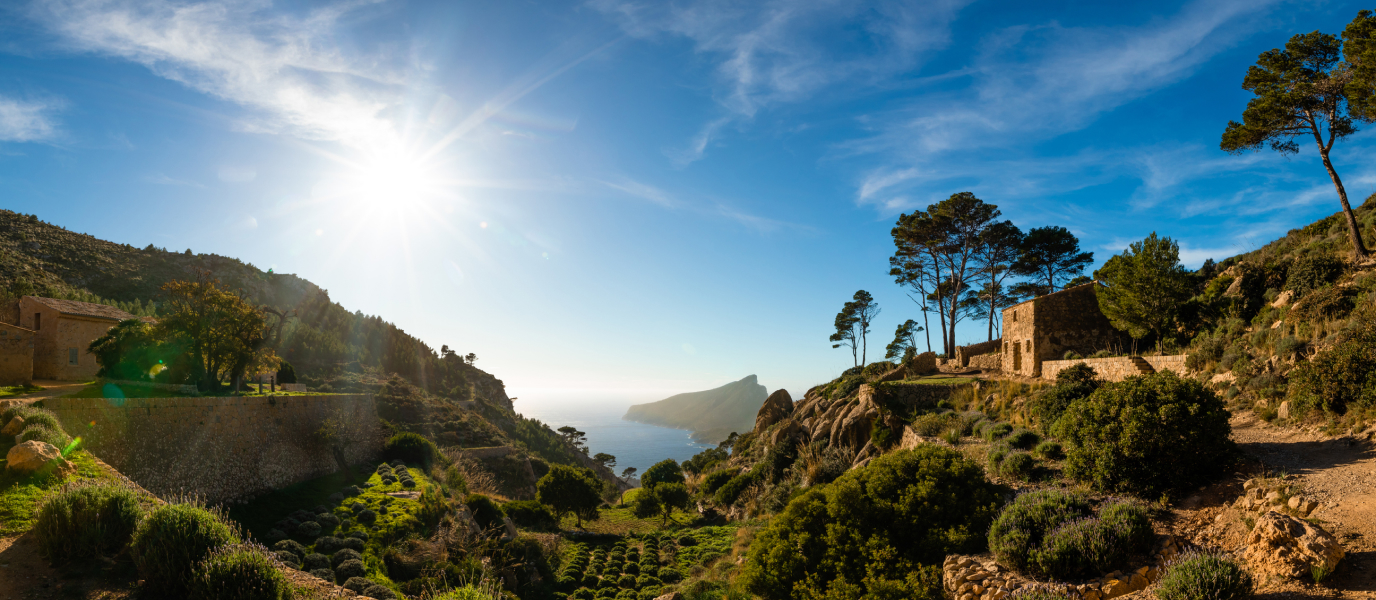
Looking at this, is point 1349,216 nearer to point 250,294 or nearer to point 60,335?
point 60,335

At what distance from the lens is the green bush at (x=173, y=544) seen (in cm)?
706

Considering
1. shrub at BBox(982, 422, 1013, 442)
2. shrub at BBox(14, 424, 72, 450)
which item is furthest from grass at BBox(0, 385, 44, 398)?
shrub at BBox(982, 422, 1013, 442)

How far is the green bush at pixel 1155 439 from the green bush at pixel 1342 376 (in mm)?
2602

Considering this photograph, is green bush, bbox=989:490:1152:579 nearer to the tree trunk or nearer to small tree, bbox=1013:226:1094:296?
the tree trunk

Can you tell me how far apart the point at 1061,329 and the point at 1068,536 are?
2055cm

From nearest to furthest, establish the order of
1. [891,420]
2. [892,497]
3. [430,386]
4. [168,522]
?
[168,522], [892,497], [891,420], [430,386]

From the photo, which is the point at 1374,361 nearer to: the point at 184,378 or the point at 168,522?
the point at 168,522

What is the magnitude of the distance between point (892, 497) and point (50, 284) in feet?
204

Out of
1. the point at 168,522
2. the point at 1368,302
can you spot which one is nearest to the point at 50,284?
the point at 168,522

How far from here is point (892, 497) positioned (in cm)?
1020

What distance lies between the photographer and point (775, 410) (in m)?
38.9

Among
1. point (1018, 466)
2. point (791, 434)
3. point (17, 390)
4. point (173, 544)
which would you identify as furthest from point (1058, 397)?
point (17, 390)

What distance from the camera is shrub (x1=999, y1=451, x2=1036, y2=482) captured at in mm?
11109

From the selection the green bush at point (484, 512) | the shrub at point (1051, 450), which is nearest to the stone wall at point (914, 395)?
the shrub at point (1051, 450)
